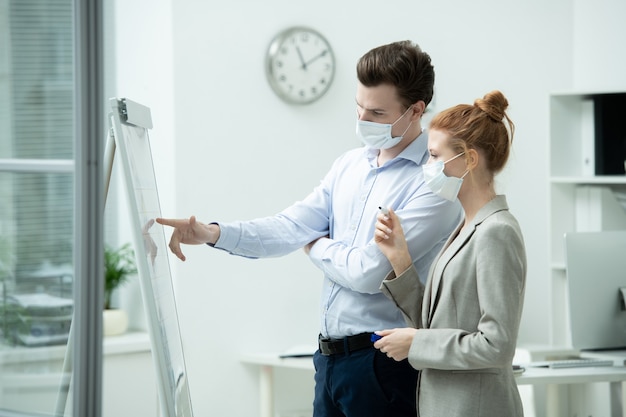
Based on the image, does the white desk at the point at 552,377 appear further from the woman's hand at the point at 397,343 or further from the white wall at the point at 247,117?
the woman's hand at the point at 397,343

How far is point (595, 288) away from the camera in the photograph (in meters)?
3.18

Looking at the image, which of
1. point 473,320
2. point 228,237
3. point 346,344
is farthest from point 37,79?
point 473,320

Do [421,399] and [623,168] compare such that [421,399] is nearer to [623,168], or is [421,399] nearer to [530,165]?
[623,168]

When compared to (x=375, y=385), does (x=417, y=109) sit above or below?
above

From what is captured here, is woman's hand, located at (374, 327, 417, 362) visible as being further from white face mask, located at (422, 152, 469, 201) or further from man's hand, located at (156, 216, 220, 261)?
man's hand, located at (156, 216, 220, 261)

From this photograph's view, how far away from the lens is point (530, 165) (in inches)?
172

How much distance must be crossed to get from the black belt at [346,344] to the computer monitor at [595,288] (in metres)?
1.50

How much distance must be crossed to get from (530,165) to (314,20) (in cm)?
140

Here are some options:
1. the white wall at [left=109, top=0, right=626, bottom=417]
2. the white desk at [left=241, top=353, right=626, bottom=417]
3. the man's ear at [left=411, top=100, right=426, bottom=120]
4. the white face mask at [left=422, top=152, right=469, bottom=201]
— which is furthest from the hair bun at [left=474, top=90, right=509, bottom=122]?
the white wall at [left=109, top=0, right=626, bottom=417]

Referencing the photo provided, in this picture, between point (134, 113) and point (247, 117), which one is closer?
point (134, 113)

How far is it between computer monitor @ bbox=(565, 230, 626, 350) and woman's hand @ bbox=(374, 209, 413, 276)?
154cm

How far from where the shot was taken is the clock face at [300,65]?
392 cm

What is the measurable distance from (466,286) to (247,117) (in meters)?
2.38

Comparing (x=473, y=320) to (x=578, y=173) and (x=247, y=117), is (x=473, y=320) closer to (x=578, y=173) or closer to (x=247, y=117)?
(x=247, y=117)
